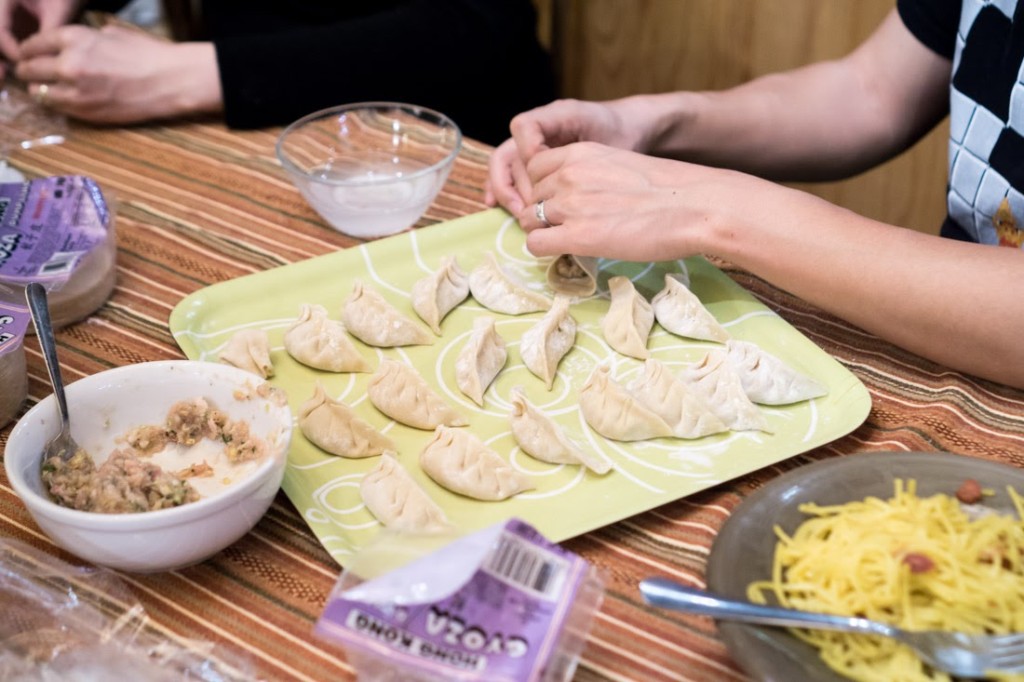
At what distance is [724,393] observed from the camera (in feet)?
4.44

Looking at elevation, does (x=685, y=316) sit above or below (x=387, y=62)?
below

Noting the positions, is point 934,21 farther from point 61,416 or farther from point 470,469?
point 61,416

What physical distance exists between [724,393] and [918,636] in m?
0.49

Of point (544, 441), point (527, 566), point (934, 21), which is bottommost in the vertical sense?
point (544, 441)

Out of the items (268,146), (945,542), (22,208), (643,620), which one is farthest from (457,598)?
(268,146)

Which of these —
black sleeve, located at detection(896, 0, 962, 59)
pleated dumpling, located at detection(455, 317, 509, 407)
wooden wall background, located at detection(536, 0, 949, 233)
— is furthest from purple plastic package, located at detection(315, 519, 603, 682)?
wooden wall background, located at detection(536, 0, 949, 233)

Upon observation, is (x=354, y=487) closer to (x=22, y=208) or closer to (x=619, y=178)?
(x=619, y=178)

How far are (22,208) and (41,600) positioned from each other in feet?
2.83

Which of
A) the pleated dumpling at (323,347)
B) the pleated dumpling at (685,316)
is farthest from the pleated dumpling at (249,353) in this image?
the pleated dumpling at (685,316)

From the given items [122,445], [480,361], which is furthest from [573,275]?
[122,445]

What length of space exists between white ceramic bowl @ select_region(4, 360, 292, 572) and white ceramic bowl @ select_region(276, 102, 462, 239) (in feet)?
2.01

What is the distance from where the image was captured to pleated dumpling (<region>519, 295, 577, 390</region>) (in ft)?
4.75

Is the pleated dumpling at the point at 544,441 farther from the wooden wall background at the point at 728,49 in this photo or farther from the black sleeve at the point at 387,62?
the wooden wall background at the point at 728,49

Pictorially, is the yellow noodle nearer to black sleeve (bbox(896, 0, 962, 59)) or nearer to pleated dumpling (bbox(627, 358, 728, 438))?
pleated dumpling (bbox(627, 358, 728, 438))
